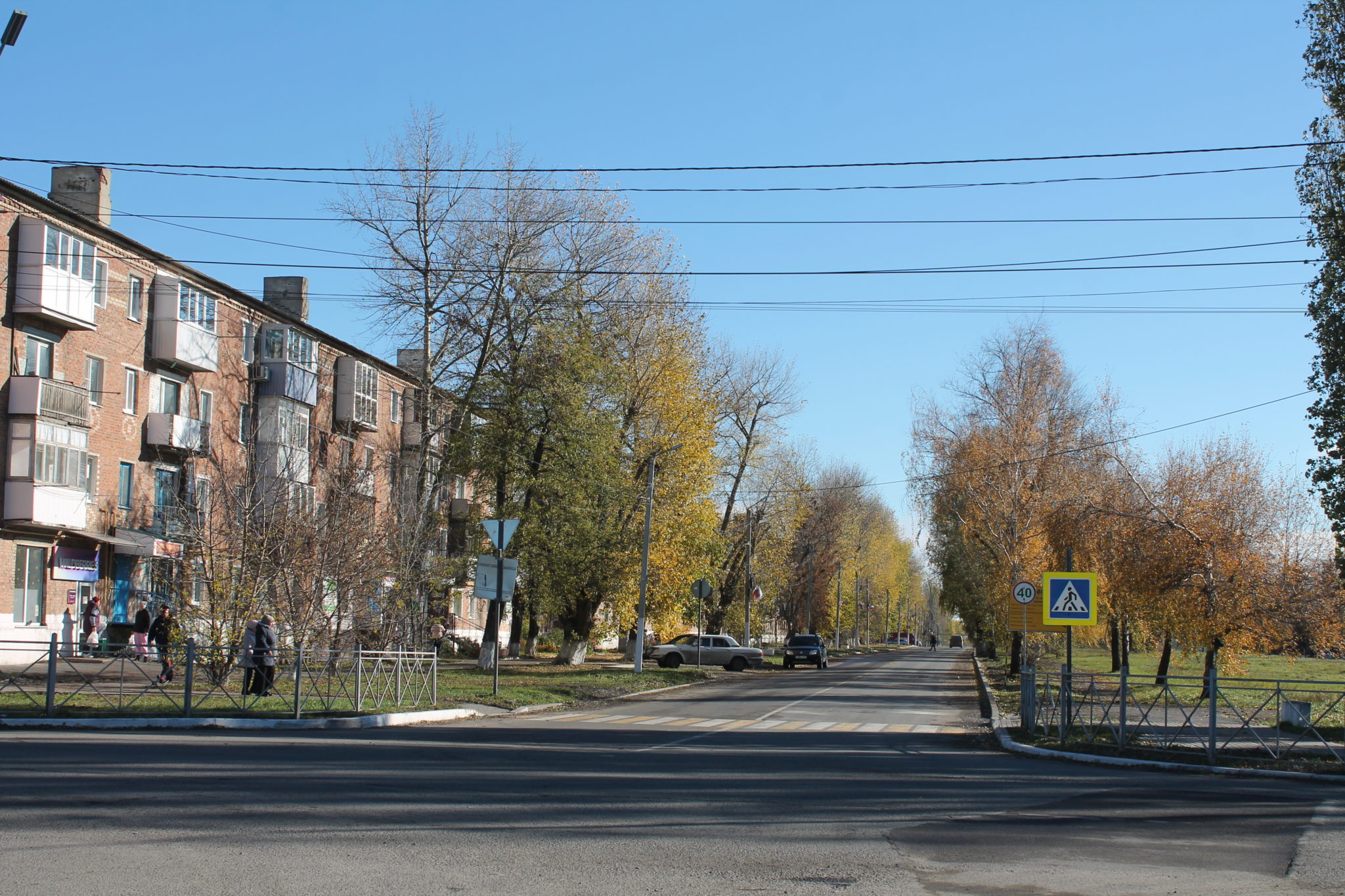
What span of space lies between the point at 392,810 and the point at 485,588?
46.5 ft

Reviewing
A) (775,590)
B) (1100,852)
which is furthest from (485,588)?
(775,590)

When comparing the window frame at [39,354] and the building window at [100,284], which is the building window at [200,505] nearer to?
the window frame at [39,354]

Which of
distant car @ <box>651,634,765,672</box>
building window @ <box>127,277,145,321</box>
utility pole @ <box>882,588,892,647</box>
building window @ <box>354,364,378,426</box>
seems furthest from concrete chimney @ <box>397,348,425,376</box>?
utility pole @ <box>882,588,892,647</box>

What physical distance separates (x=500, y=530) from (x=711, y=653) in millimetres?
28547

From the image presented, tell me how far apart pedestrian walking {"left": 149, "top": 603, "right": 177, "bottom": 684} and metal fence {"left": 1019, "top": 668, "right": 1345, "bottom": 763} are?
1435 cm

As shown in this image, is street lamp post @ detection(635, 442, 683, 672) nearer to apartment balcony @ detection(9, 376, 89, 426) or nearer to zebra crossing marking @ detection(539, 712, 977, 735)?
zebra crossing marking @ detection(539, 712, 977, 735)

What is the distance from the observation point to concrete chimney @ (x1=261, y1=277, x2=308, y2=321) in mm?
48094

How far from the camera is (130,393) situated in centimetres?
3641

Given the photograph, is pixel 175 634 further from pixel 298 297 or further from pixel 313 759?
pixel 298 297

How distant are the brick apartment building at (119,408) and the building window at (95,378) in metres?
0.04

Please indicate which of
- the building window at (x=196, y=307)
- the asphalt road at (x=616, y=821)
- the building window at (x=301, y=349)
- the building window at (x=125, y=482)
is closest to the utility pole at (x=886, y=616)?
the building window at (x=301, y=349)

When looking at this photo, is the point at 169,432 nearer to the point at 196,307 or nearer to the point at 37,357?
the point at 196,307

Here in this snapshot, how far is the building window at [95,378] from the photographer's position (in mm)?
34688

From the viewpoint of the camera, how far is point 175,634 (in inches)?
961
